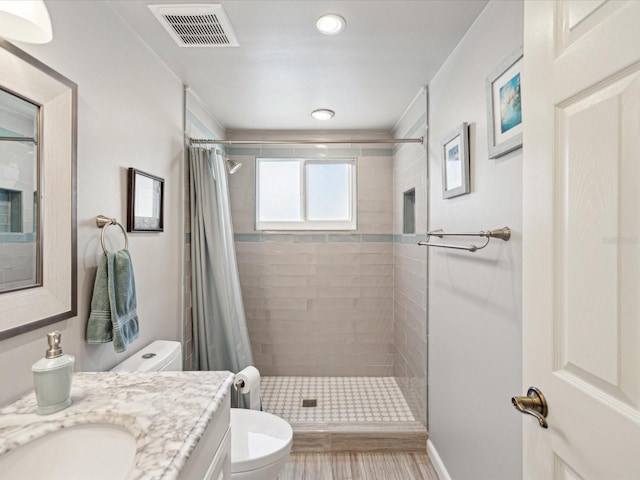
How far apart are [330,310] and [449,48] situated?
217cm

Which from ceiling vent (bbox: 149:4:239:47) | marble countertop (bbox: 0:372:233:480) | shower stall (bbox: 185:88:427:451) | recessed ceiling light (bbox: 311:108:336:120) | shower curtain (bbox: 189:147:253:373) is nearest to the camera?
marble countertop (bbox: 0:372:233:480)

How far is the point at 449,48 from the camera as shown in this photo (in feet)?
5.66

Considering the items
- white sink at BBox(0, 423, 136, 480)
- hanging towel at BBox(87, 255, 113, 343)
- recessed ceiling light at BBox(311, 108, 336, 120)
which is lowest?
white sink at BBox(0, 423, 136, 480)

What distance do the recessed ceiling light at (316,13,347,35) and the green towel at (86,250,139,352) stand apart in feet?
Answer: 4.24

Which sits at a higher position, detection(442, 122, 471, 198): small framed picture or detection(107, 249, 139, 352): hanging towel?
detection(442, 122, 471, 198): small framed picture

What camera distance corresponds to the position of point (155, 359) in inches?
59.6

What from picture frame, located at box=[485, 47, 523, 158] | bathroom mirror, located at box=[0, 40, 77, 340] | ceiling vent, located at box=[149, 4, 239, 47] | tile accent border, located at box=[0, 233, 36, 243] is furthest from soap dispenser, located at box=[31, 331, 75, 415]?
picture frame, located at box=[485, 47, 523, 158]

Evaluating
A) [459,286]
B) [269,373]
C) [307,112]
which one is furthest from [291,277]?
[459,286]

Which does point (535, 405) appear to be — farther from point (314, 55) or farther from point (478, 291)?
point (314, 55)

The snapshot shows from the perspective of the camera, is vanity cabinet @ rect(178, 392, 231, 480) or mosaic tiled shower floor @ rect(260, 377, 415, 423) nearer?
vanity cabinet @ rect(178, 392, 231, 480)

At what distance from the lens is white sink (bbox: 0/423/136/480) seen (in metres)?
0.75

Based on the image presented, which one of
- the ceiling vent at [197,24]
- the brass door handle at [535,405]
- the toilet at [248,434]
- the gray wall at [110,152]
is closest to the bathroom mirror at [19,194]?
the gray wall at [110,152]

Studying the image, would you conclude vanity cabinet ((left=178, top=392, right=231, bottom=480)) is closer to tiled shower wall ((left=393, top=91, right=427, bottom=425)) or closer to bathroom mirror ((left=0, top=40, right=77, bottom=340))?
bathroom mirror ((left=0, top=40, right=77, bottom=340))

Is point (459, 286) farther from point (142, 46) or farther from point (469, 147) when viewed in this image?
point (142, 46)
